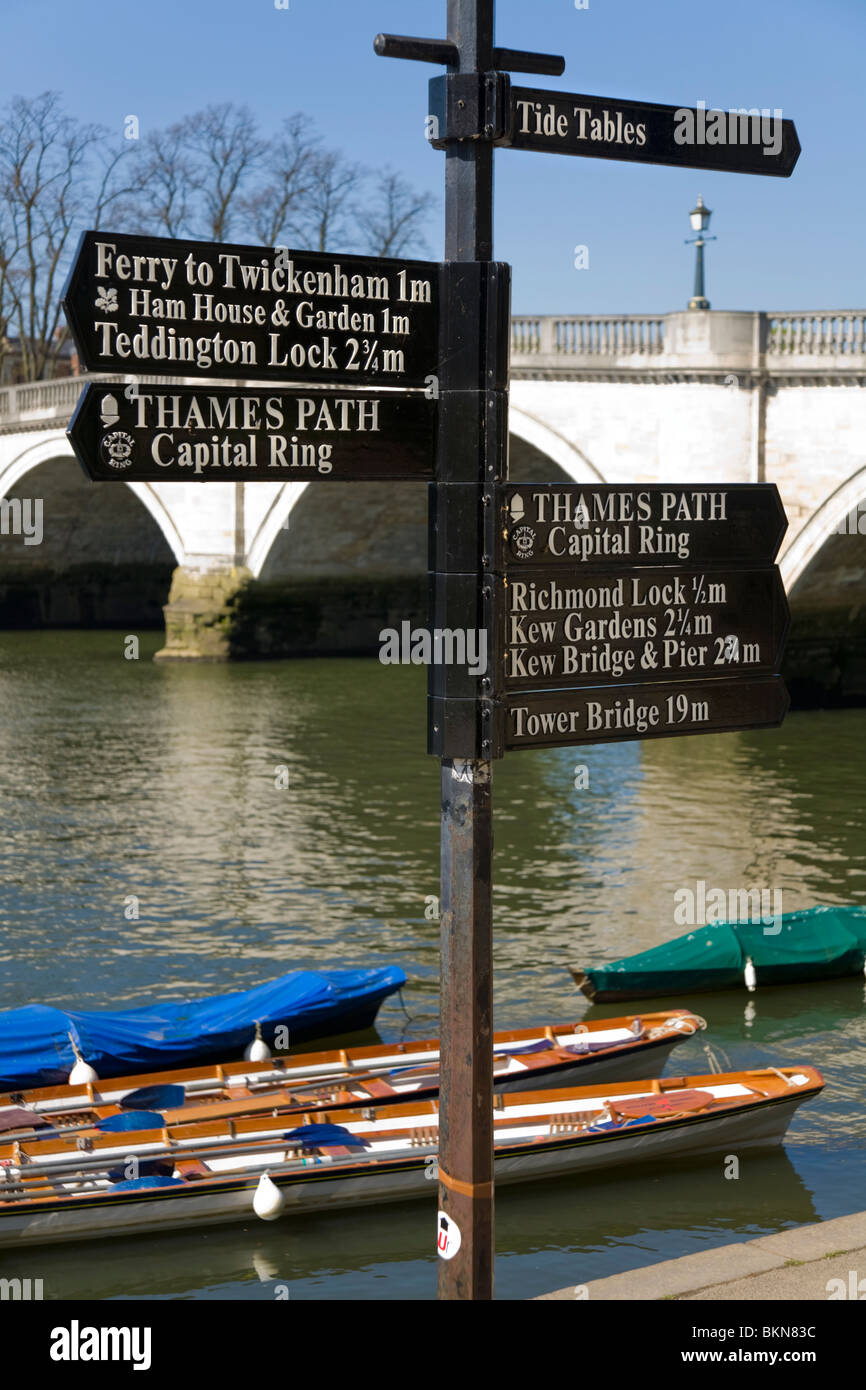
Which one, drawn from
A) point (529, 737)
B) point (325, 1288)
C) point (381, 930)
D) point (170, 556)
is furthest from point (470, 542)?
point (170, 556)

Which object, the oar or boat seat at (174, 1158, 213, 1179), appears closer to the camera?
the oar

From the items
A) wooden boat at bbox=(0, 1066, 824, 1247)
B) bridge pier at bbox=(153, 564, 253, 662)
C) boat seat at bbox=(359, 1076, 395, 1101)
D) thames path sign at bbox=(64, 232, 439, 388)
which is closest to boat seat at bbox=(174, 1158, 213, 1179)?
wooden boat at bbox=(0, 1066, 824, 1247)

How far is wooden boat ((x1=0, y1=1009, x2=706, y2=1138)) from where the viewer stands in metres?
9.76

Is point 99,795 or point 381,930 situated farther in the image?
point 99,795

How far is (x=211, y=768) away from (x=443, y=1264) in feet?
57.9

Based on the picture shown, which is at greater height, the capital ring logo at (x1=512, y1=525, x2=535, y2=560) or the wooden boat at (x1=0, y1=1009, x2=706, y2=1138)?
the capital ring logo at (x1=512, y1=525, x2=535, y2=560)

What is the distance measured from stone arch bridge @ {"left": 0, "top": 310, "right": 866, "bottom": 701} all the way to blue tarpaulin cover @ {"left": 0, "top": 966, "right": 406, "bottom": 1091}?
47.1 feet

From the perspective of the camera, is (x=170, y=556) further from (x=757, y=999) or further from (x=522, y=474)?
(x=757, y=999)

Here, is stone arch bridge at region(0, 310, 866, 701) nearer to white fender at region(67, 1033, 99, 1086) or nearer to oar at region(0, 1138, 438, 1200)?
white fender at region(67, 1033, 99, 1086)

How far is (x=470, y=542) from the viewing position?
4160 millimetres

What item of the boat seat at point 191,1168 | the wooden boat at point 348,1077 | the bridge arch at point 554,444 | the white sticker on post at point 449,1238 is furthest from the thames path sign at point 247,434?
the bridge arch at point 554,444

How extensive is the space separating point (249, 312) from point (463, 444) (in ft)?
1.91

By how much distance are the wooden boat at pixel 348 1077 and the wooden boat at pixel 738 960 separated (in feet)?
5.15

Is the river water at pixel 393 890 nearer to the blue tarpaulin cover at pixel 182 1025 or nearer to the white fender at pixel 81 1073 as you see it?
the blue tarpaulin cover at pixel 182 1025
